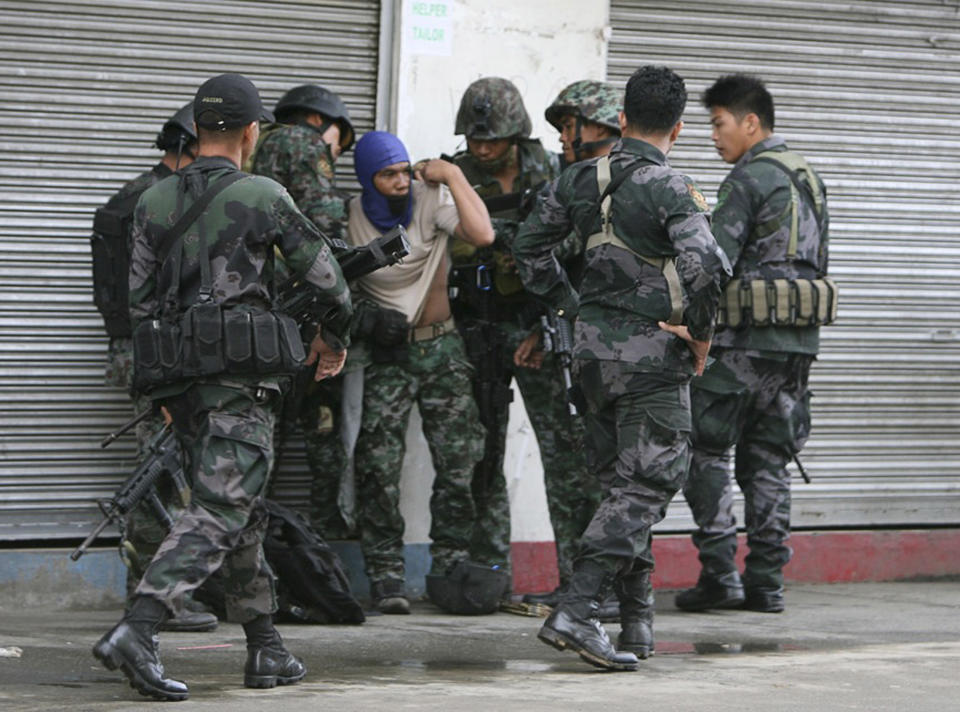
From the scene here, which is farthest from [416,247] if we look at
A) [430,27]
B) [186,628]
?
[186,628]

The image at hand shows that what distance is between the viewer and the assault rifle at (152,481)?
6.31 meters

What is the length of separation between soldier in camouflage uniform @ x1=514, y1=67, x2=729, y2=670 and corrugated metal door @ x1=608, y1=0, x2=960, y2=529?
2559mm

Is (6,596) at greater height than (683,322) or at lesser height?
lesser

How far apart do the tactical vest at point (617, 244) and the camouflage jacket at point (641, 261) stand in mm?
17

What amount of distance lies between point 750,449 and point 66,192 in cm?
322

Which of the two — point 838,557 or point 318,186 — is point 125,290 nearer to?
point 318,186

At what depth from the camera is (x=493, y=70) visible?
7.80m

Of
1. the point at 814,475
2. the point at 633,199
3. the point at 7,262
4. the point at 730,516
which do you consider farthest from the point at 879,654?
the point at 7,262

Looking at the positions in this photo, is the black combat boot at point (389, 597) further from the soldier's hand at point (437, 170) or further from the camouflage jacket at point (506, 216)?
the soldier's hand at point (437, 170)

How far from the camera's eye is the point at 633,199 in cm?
574

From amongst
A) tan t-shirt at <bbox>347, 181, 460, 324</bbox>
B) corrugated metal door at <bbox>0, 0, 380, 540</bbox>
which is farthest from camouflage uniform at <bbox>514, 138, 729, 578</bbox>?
corrugated metal door at <bbox>0, 0, 380, 540</bbox>

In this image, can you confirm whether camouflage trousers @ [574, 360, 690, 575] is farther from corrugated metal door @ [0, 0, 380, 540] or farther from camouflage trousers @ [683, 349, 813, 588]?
corrugated metal door @ [0, 0, 380, 540]

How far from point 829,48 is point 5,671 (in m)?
5.32

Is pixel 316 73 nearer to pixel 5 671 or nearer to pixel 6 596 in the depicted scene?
pixel 6 596
